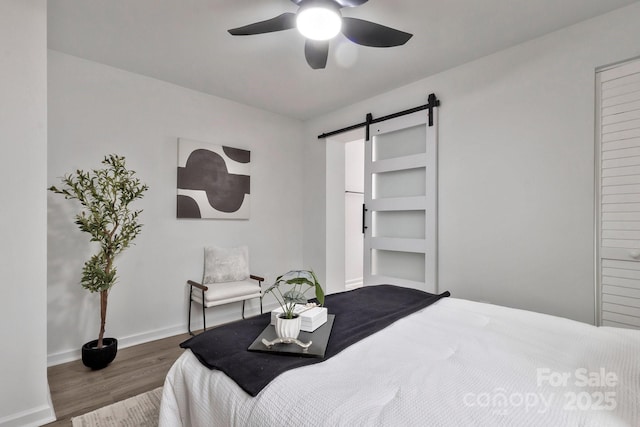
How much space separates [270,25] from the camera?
1963 mm

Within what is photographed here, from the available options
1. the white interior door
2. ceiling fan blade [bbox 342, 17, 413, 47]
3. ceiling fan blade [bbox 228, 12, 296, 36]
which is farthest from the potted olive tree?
the white interior door

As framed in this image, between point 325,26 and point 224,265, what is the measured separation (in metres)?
2.64

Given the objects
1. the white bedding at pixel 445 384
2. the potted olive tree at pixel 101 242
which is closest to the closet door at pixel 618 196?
the white bedding at pixel 445 384

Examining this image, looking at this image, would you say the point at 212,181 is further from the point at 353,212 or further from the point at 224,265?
the point at 353,212

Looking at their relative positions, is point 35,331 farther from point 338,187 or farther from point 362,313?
point 338,187

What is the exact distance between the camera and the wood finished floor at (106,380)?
211cm

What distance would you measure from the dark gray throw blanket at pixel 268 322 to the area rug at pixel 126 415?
87cm

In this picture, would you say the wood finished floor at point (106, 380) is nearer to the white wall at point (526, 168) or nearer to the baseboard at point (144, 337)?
the baseboard at point (144, 337)

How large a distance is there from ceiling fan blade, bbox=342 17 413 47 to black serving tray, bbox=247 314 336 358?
1.78 metres

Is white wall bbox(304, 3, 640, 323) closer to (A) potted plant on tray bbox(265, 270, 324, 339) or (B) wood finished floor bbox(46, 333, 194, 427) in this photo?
(A) potted plant on tray bbox(265, 270, 324, 339)

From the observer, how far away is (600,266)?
2.23 m

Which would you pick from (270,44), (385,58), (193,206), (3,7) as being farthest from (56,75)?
(385,58)

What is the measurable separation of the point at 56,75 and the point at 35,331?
7.04ft

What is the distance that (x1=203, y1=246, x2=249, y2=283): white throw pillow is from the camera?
3523 mm
